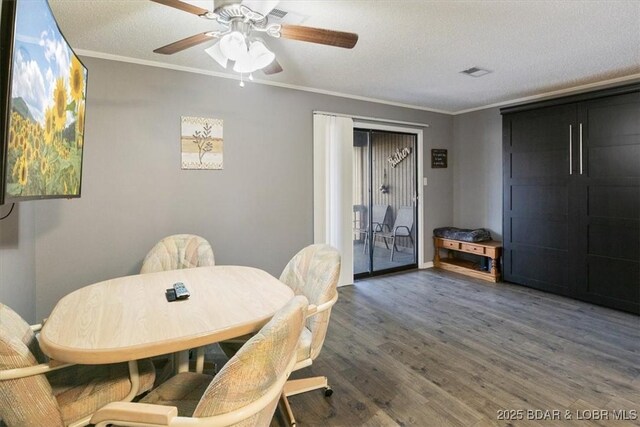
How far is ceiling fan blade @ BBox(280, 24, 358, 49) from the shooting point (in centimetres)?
177

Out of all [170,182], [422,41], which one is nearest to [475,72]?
[422,41]

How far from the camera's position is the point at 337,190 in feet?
13.8

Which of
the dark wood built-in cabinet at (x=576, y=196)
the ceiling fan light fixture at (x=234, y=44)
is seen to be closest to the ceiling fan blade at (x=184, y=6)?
the ceiling fan light fixture at (x=234, y=44)

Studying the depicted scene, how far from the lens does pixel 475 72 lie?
3389 mm

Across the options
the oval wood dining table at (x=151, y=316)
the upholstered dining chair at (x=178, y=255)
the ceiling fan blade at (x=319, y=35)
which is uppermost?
the ceiling fan blade at (x=319, y=35)

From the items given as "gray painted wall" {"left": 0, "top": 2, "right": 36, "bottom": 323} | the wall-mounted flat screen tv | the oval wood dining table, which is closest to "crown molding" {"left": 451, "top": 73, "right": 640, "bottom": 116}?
the oval wood dining table

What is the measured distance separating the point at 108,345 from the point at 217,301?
558 mm

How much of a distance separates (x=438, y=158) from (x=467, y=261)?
165 cm

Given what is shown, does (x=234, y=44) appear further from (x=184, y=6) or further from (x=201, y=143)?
(x=201, y=143)

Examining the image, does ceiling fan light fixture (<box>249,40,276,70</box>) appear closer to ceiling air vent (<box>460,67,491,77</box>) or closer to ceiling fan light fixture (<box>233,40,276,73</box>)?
ceiling fan light fixture (<box>233,40,276,73</box>)

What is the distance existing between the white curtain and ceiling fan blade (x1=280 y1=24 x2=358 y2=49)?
211 cm

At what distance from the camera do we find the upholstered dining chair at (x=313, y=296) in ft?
5.97

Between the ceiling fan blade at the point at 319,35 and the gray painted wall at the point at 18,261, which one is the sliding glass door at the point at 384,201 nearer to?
the ceiling fan blade at the point at 319,35

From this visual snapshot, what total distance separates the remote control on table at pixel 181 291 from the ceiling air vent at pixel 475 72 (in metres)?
3.18
